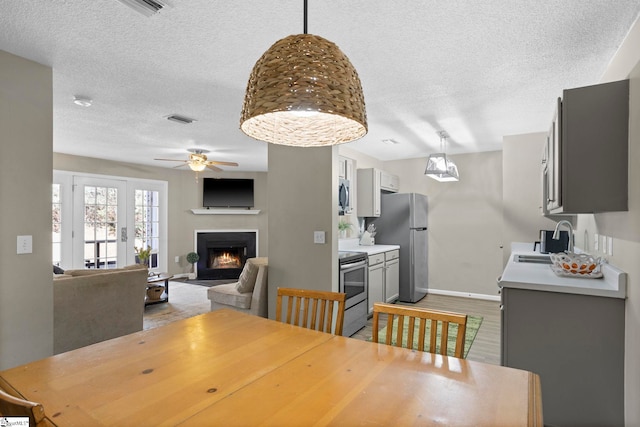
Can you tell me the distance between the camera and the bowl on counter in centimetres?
225

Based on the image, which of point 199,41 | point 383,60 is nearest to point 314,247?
point 383,60

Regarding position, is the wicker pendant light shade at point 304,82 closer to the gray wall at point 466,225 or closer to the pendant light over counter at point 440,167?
the pendant light over counter at point 440,167

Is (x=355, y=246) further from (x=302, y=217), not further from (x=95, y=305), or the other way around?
(x=95, y=305)

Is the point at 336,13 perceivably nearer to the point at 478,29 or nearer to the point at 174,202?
the point at 478,29

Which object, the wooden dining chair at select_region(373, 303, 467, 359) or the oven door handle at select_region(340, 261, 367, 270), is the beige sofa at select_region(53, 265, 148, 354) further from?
the wooden dining chair at select_region(373, 303, 467, 359)

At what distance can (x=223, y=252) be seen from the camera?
7746 millimetres

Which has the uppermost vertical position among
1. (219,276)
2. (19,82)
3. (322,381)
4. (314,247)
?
(19,82)

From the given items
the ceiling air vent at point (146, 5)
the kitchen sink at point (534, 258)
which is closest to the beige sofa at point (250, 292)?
the kitchen sink at point (534, 258)

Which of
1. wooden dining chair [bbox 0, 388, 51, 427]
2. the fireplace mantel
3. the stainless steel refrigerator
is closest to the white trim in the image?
the fireplace mantel

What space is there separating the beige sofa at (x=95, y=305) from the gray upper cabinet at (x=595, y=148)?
366cm

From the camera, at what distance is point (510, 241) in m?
4.55

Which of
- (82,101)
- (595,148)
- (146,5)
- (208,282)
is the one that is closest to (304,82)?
(146,5)

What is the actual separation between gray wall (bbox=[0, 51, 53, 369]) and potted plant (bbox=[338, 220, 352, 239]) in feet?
10.7

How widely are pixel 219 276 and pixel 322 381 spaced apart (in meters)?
6.68
